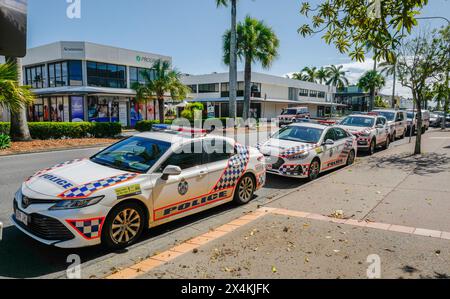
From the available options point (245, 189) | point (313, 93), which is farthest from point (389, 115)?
point (313, 93)

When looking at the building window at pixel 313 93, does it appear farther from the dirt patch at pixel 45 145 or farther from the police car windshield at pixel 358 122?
the dirt patch at pixel 45 145

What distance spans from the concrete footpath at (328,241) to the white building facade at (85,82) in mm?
23874

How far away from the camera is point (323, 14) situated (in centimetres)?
540

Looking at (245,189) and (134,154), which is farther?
(245,189)

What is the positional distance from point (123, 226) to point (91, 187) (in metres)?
0.69

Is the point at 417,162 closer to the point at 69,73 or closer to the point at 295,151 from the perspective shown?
the point at 295,151

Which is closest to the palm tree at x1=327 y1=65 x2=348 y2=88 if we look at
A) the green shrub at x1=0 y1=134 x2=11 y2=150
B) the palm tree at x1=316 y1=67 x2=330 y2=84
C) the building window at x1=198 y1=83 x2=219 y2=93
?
the palm tree at x1=316 y1=67 x2=330 y2=84

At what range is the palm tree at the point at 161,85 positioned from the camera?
23.3 m

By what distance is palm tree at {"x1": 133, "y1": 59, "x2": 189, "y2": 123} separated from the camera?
23.3m

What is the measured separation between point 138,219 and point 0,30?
9.19ft

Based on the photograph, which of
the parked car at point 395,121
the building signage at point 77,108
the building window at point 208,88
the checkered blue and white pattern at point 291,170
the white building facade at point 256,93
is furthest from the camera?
the building window at point 208,88

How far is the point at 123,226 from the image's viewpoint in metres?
4.41

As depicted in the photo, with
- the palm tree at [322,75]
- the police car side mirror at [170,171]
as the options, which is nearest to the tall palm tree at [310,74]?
the palm tree at [322,75]

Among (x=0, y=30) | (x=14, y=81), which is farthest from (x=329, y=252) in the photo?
(x=14, y=81)
